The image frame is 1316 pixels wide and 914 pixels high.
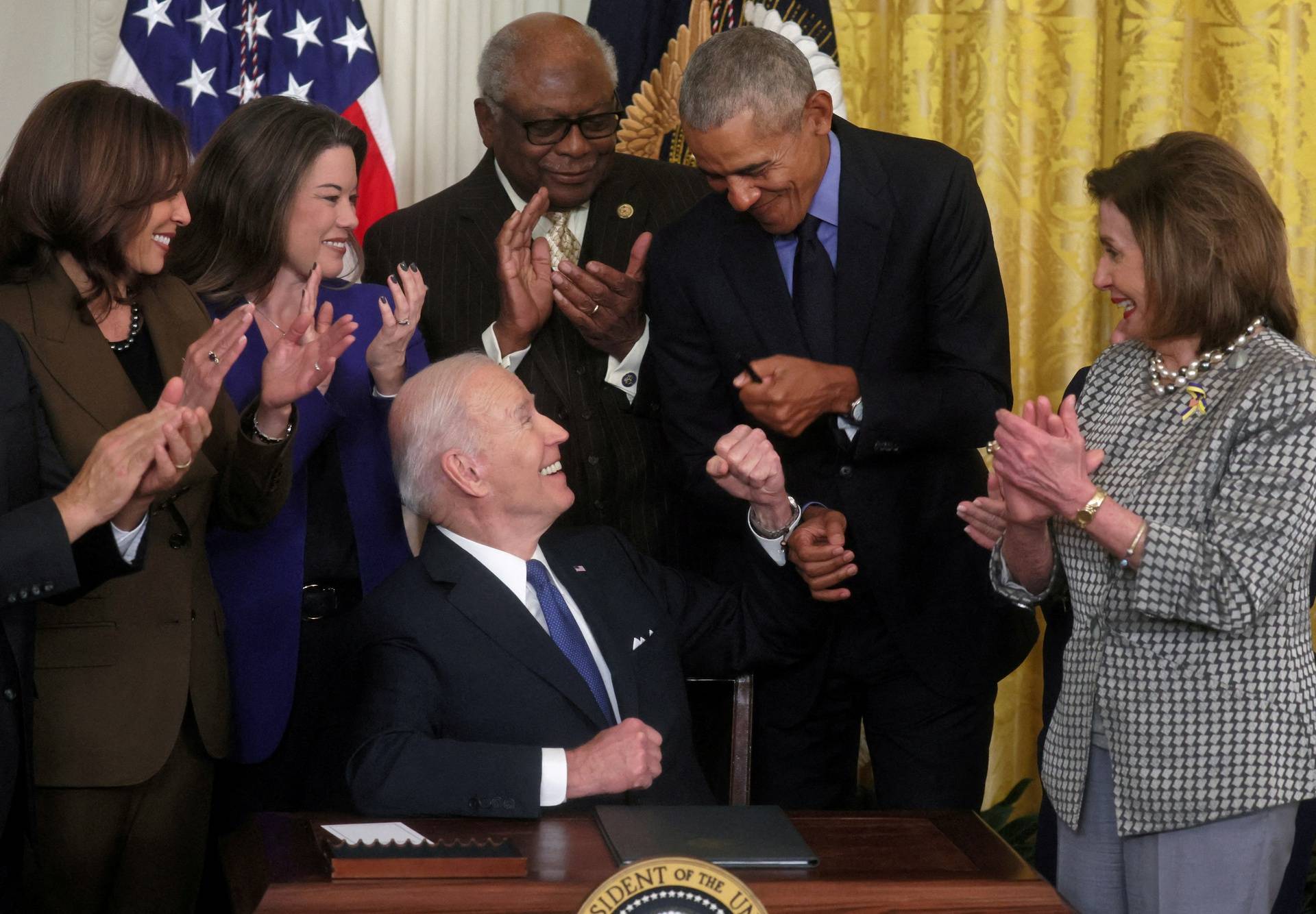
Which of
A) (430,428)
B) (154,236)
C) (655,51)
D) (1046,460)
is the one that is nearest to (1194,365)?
(1046,460)

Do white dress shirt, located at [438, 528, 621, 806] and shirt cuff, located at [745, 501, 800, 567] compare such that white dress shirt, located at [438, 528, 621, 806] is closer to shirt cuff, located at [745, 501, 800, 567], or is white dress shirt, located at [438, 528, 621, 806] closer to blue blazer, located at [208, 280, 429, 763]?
shirt cuff, located at [745, 501, 800, 567]

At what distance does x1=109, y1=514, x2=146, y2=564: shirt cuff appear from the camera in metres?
2.48

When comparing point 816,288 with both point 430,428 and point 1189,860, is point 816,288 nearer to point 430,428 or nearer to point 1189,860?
point 430,428

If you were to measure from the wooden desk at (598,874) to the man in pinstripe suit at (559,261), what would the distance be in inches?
52.3

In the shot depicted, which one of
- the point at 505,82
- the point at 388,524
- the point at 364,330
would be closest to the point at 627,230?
the point at 505,82

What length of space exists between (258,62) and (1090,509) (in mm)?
2886

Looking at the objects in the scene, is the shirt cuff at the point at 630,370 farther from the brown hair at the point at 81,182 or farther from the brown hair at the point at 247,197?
the brown hair at the point at 81,182

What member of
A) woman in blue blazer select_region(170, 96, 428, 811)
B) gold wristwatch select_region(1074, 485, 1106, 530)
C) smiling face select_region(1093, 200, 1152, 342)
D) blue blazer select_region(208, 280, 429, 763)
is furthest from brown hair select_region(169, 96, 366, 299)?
gold wristwatch select_region(1074, 485, 1106, 530)

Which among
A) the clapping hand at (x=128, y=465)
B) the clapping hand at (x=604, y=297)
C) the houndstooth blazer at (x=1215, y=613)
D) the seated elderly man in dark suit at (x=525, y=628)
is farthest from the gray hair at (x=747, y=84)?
the clapping hand at (x=128, y=465)

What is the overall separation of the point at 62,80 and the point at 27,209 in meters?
2.13

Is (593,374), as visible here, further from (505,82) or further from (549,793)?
(549,793)

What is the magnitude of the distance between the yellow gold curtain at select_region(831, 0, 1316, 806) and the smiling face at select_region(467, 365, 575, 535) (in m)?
2.08

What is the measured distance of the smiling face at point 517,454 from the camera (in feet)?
9.04

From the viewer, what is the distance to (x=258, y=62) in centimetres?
429
